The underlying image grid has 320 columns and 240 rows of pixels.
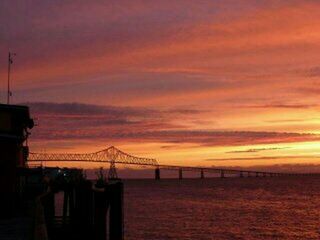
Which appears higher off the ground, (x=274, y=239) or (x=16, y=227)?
(x=16, y=227)

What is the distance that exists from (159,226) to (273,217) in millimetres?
22181

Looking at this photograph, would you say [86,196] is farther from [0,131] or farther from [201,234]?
[201,234]

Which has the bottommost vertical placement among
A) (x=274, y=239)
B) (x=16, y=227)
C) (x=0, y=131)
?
(x=274, y=239)

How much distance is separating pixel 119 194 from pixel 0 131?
7985 mm

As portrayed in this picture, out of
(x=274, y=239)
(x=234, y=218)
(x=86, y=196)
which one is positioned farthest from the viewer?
(x=234, y=218)

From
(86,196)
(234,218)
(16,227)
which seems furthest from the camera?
(234,218)

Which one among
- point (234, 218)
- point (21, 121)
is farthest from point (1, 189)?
point (234, 218)

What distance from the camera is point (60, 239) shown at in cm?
2956

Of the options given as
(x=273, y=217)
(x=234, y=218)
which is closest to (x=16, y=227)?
(x=234, y=218)

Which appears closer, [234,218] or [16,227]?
[16,227]

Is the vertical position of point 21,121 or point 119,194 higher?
point 21,121

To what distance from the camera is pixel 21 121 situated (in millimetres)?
40250

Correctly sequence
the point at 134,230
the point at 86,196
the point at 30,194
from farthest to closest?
the point at 134,230, the point at 30,194, the point at 86,196

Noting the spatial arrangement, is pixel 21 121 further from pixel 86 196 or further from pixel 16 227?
pixel 16 227
